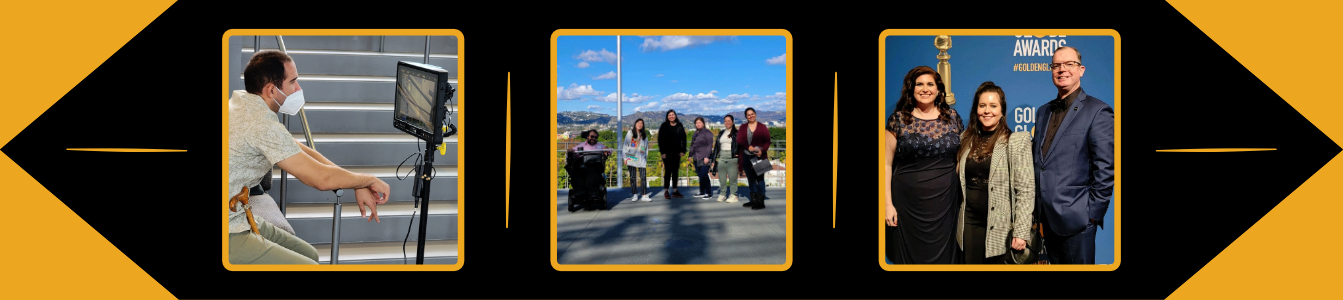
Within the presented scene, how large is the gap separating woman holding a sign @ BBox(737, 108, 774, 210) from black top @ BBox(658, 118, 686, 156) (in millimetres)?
299

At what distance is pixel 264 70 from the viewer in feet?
10.7

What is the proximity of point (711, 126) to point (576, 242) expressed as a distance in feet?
2.67

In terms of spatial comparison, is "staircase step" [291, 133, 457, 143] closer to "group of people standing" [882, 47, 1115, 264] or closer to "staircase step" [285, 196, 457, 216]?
"staircase step" [285, 196, 457, 216]

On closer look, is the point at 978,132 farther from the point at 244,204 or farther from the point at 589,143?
the point at 244,204

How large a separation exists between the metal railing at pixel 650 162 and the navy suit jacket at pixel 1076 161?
112cm

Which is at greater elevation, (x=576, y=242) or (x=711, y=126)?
(x=711, y=126)

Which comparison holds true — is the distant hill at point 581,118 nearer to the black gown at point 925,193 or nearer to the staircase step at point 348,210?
the staircase step at point 348,210

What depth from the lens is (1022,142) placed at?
3.30 meters

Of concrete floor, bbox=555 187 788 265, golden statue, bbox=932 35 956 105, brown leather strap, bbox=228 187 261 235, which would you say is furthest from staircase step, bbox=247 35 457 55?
golden statue, bbox=932 35 956 105

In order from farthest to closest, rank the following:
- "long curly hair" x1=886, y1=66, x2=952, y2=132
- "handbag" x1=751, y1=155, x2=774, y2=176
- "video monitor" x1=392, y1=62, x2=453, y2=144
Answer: "handbag" x1=751, y1=155, x2=774, y2=176
"long curly hair" x1=886, y1=66, x2=952, y2=132
"video monitor" x1=392, y1=62, x2=453, y2=144

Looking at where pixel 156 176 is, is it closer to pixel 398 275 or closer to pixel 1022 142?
pixel 398 275

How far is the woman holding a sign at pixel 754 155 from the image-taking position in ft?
11.4

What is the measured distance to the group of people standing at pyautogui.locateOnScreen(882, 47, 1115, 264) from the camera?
330 centimetres

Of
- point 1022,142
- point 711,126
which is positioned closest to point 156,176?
point 711,126
